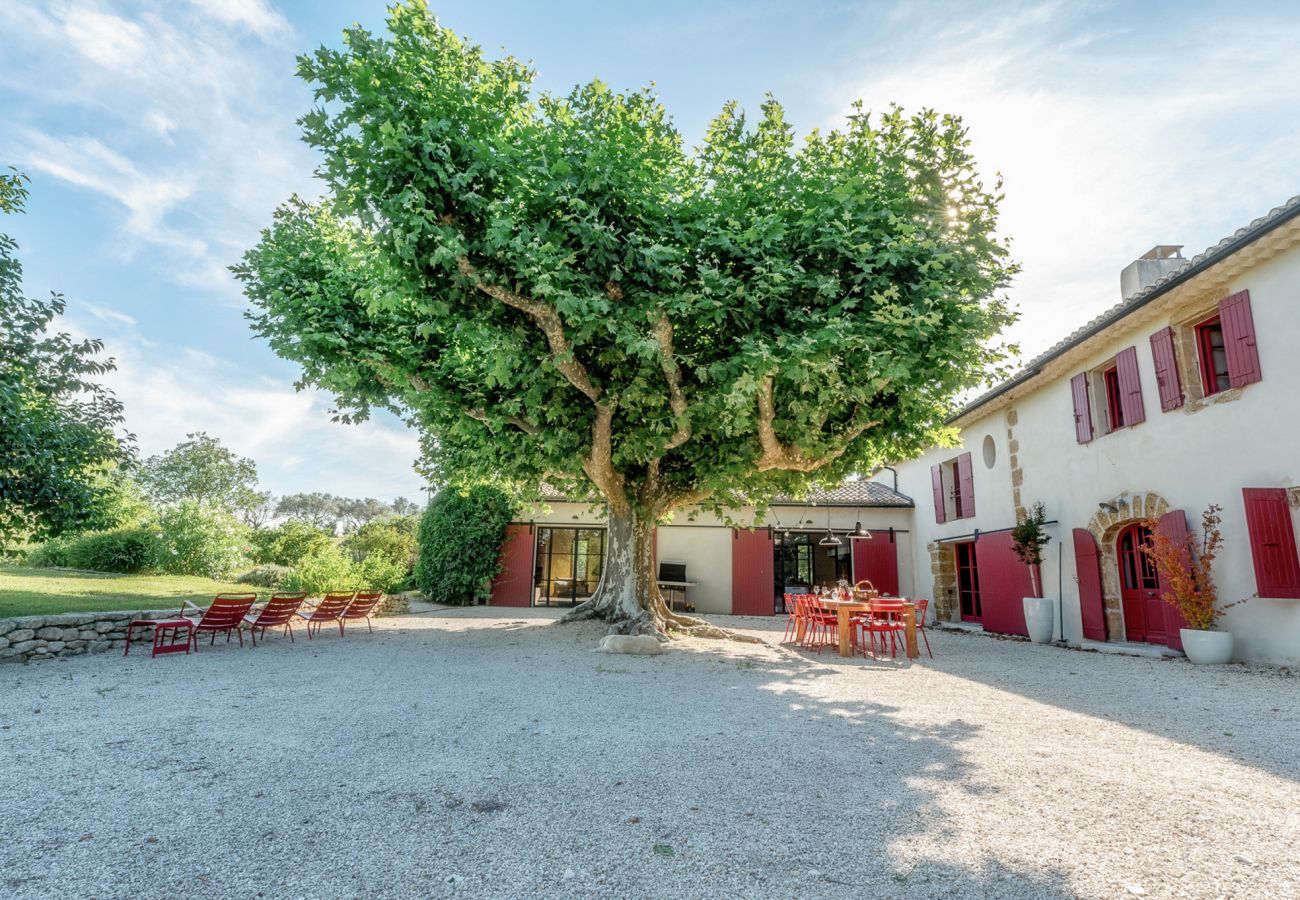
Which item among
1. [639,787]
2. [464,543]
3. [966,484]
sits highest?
[966,484]

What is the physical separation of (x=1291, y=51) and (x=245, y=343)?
39.3 ft

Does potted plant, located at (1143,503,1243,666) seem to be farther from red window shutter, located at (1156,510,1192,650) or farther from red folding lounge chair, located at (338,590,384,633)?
red folding lounge chair, located at (338,590,384,633)

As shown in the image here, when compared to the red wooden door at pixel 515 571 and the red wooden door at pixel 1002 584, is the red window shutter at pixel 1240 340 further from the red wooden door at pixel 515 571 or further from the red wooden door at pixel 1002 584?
the red wooden door at pixel 515 571

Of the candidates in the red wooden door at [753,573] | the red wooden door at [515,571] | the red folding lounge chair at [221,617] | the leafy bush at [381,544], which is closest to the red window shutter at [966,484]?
the red wooden door at [753,573]

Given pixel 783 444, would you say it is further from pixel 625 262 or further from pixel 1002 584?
pixel 1002 584

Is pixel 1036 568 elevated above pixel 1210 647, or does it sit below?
above

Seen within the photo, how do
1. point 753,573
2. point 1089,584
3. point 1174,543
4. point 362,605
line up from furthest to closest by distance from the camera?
point 753,573
point 362,605
point 1089,584
point 1174,543

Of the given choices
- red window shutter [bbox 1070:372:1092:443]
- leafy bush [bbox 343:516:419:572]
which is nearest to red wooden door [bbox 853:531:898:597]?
red window shutter [bbox 1070:372:1092:443]

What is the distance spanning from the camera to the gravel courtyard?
7.84 feet

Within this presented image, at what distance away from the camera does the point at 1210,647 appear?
7629mm

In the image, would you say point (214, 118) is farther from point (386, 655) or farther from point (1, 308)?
point (386, 655)

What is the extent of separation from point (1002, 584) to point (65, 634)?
15123 mm

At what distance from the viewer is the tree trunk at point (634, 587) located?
10.3 metres

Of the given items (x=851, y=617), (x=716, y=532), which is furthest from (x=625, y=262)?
(x=716, y=532)
